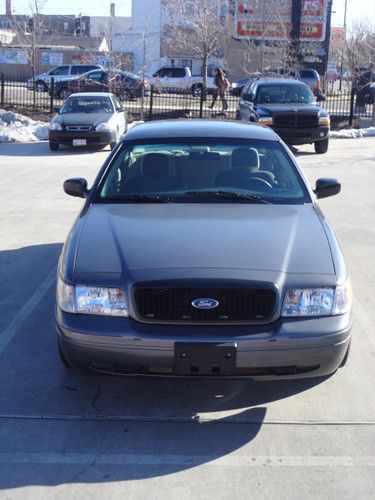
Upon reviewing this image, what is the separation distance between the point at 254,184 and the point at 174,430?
2.28 metres

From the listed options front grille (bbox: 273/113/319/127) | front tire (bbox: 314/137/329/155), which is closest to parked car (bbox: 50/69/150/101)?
front grille (bbox: 273/113/319/127)

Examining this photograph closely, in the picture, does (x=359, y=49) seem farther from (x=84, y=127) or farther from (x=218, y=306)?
(x=218, y=306)

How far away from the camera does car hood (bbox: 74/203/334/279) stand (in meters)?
4.26

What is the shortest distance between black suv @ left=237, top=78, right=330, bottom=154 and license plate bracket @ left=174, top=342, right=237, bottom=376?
13228 mm

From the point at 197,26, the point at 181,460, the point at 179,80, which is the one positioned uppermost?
the point at 197,26

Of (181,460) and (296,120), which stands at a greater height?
(296,120)

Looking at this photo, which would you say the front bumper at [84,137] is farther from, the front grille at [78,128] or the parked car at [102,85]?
the parked car at [102,85]

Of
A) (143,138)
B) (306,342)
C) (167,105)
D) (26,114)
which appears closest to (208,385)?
(306,342)

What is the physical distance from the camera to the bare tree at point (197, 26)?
3423cm

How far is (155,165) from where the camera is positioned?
5.86 m

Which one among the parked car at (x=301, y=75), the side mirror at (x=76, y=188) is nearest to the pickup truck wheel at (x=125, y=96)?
the parked car at (x=301, y=75)

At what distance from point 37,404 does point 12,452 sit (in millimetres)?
572

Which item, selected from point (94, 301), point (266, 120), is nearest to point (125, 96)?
point (266, 120)

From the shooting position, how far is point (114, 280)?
415 centimetres
